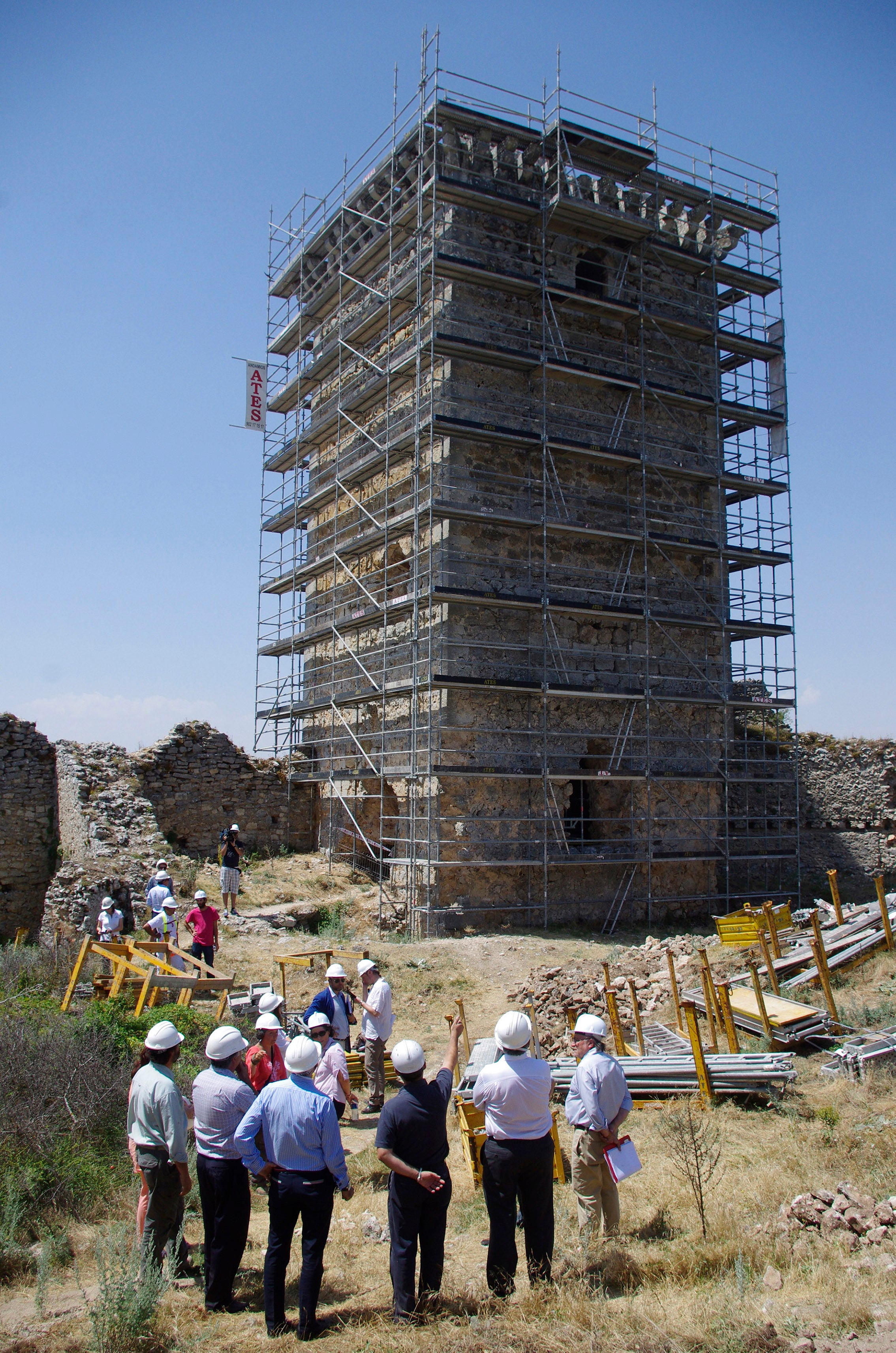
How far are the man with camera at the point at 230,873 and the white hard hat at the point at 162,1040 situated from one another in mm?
9464

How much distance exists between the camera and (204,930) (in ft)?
34.9

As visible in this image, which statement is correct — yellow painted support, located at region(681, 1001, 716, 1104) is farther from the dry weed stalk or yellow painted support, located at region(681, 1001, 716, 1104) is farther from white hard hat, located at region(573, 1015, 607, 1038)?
white hard hat, located at region(573, 1015, 607, 1038)

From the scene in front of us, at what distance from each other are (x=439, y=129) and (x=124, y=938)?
13.2 metres

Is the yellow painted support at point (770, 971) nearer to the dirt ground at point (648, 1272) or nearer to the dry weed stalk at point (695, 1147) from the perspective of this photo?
Answer: the dirt ground at point (648, 1272)

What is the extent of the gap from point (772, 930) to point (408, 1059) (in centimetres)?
692

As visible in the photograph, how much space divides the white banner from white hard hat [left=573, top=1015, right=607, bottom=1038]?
1817 centimetres

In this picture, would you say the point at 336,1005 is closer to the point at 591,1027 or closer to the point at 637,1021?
the point at 637,1021

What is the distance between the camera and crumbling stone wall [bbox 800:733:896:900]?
19922 millimetres

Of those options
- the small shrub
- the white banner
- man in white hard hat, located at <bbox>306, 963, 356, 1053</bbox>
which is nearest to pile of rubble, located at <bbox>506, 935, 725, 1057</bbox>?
man in white hard hat, located at <bbox>306, 963, 356, 1053</bbox>

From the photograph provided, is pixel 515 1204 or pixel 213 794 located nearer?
pixel 515 1204

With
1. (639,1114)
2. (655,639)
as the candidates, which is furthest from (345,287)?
(639,1114)

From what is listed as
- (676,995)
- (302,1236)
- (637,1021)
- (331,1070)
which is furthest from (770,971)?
(302,1236)

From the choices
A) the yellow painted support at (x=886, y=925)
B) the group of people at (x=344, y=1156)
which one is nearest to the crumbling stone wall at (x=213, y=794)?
Answer: the yellow painted support at (x=886, y=925)

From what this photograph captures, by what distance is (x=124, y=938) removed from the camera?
424 inches
